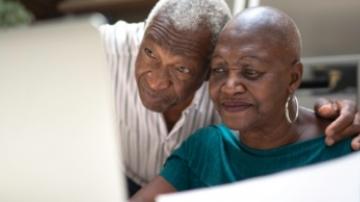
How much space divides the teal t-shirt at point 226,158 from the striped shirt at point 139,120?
86 mm

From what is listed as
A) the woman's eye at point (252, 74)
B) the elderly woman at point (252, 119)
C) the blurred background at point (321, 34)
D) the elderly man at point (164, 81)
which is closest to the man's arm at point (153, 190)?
the elderly woman at point (252, 119)

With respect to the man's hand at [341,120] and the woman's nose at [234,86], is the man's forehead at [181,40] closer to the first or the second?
the woman's nose at [234,86]

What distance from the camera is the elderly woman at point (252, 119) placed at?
67 cm

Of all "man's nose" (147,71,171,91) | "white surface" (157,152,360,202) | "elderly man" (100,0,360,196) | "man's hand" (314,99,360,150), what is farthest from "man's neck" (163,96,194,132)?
"white surface" (157,152,360,202)

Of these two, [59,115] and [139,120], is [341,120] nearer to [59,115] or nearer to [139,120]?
[139,120]

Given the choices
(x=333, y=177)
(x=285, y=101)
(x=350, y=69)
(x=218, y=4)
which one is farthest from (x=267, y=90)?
(x=350, y=69)

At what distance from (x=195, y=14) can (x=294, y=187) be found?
425 millimetres

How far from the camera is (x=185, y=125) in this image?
89 cm

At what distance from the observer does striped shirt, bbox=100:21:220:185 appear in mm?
892

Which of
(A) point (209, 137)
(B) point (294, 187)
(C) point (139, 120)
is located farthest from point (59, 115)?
(C) point (139, 120)

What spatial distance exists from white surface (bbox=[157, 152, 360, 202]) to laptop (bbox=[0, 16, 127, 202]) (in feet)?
0.20

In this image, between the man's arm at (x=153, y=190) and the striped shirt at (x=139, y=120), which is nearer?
the man's arm at (x=153, y=190)

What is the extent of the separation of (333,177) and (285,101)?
36 centimetres

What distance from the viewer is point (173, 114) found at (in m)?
0.91
